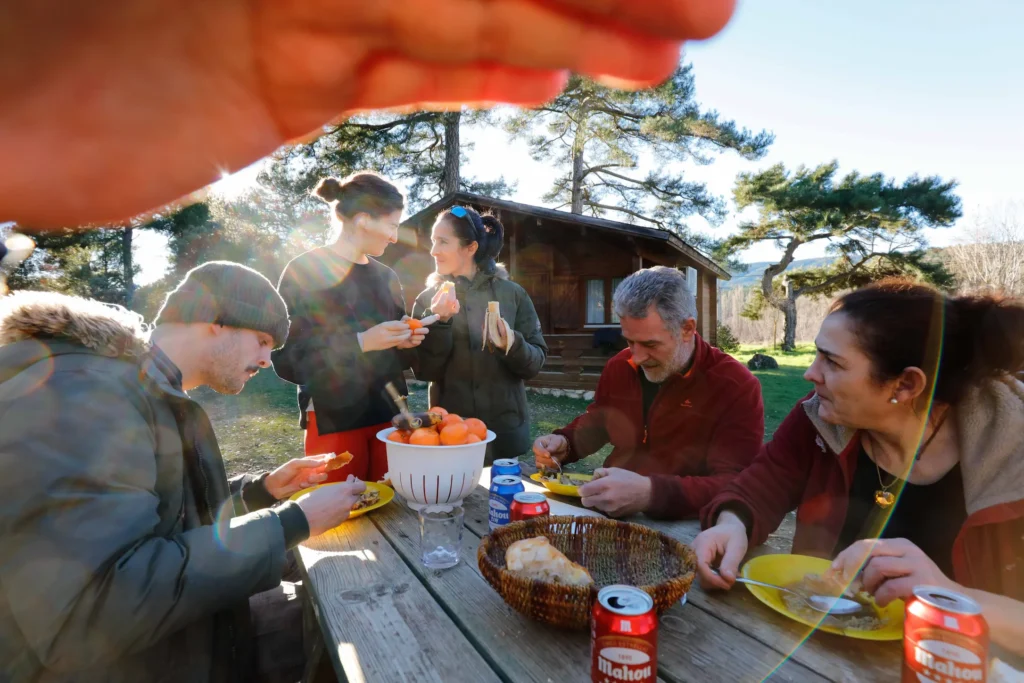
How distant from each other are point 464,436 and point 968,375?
1609 mm

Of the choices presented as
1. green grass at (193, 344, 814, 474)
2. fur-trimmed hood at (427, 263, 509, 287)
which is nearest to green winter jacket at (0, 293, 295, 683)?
fur-trimmed hood at (427, 263, 509, 287)

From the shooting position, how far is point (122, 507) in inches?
45.1

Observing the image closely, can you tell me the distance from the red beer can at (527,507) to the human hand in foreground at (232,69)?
1.46 metres

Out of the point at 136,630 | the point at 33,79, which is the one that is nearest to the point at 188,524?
the point at 136,630

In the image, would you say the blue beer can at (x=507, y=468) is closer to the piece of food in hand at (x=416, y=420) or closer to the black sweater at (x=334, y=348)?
the piece of food in hand at (x=416, y=420)

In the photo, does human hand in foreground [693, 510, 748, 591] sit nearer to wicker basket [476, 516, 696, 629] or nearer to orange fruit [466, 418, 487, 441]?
wicker basket [476, 516, 696, 629]

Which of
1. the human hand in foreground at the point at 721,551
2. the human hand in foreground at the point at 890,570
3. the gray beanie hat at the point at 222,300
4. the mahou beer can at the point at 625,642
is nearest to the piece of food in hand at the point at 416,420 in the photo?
the gray beanie hat at the point at 222,300

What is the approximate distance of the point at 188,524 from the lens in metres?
1.49

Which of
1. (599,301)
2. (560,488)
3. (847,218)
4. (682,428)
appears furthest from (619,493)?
(847,218)

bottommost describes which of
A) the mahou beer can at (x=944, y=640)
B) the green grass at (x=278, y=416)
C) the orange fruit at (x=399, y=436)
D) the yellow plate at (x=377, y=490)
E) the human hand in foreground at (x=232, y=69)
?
the green grass at (x=278, y=416)

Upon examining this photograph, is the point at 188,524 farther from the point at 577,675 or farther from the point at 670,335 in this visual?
the point at 670,335

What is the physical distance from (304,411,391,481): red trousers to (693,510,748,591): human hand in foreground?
158cm

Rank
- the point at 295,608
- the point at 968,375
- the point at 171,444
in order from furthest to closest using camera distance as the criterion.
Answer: the point at 295,608
the point at 968,375
the point at 171,444

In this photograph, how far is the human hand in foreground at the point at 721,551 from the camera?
1.46 meters
